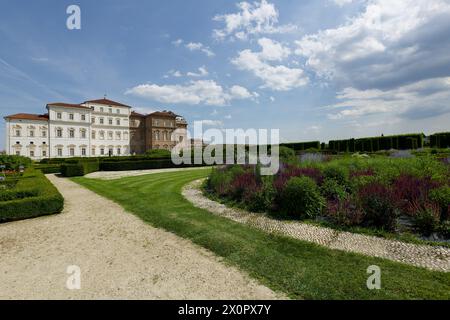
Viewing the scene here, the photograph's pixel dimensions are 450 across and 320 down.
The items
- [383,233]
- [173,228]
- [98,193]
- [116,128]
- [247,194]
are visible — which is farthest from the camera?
[116,128]

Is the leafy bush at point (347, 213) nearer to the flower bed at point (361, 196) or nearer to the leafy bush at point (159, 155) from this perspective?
the flower bed at point (361, 196)

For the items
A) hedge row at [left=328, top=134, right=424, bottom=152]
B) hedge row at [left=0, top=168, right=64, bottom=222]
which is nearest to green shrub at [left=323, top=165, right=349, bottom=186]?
hedge row at [left=0, top=168, right=64, bottom=222]

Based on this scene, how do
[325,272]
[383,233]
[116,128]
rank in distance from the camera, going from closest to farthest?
[325,272] < [383,233] < [116,128]

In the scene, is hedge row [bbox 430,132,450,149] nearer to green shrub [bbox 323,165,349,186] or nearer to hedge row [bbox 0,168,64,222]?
green shrub [bbox 323,165,349,186]

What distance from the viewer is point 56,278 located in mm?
3277

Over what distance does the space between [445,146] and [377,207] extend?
2480 cm

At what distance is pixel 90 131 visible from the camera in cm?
4894

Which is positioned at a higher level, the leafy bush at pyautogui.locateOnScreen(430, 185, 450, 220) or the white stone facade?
the white stone facade

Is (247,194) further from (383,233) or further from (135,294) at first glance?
(135,294)

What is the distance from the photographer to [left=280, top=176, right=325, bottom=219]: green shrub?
594 cm

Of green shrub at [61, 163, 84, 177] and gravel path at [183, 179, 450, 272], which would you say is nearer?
gravel path at [183, 179, 450, 272]

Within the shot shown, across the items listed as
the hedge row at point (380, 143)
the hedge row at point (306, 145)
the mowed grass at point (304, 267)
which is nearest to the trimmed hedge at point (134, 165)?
the hedge row at point (306, 145)
